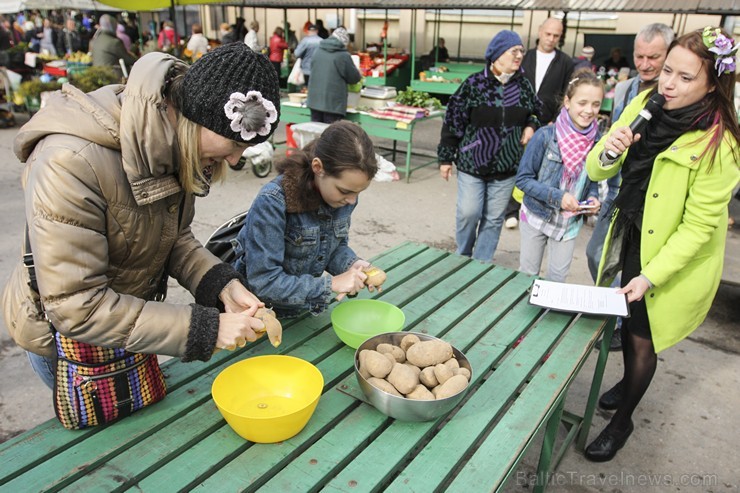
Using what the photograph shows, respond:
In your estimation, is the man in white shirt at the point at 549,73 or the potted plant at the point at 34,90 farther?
the potted plant at the point at 34,90

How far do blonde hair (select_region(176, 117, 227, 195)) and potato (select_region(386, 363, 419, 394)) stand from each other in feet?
2.29

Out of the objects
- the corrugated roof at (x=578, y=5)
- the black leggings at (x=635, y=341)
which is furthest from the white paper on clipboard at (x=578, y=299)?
the corrugated roof at (x=578, y=5)

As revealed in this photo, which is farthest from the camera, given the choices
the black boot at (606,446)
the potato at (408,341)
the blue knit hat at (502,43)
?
the blue knit hat at (502,43)

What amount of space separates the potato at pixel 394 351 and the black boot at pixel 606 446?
137cm

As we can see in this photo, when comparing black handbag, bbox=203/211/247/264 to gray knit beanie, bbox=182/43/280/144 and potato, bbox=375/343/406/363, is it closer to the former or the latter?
potato, bbox=375/343/406/363

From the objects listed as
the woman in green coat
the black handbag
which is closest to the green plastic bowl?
the black handbag

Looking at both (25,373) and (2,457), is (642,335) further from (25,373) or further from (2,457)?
(25,373)

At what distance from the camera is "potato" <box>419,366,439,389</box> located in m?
1.47

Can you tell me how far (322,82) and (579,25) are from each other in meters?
8.94

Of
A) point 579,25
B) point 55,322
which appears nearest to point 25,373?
point 55,322

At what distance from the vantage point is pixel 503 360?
69.8 inches

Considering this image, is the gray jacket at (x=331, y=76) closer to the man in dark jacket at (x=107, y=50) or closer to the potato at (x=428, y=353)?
the man in dark jacket at (x=107, y=50)

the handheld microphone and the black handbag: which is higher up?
the handheld microphone

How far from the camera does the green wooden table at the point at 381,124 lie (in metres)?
6.23
